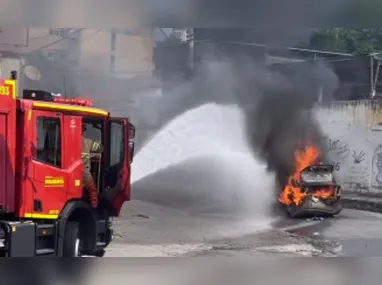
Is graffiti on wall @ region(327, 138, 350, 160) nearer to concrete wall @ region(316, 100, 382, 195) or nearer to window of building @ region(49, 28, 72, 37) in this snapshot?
concrete wall @ region(316, 100, 382, 195)

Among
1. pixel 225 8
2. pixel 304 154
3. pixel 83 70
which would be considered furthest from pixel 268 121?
pixel 225 8

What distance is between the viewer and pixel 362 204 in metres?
10.3

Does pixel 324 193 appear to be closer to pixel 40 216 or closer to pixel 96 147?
pixel 96 147

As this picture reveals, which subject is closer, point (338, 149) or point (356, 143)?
point (338, 149)

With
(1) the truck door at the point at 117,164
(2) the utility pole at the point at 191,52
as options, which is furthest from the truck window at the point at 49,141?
(2) the utility pole at the point at 191,52

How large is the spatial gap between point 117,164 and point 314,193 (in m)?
3.65

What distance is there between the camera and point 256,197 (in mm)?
8320

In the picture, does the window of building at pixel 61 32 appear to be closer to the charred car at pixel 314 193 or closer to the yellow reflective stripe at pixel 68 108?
the yellow reflective stripe at pixel 68 108

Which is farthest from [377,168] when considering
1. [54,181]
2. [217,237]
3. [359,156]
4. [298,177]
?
[54,181]

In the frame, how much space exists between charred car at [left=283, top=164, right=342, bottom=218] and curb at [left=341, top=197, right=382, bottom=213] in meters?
0.24

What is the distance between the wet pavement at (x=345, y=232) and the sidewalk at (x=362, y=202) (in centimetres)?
23

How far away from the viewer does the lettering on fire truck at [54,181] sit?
5.58 metres

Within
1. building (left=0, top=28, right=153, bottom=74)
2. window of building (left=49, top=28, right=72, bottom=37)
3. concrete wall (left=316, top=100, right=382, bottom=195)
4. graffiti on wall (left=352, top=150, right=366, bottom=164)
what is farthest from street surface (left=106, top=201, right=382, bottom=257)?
graffiti on wall (left=352, top=150, right=366, bottom=164)

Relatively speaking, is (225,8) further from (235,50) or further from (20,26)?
(235,50)
